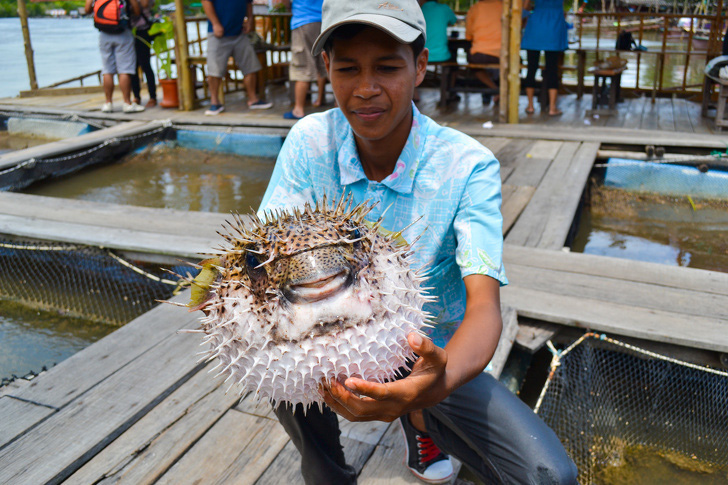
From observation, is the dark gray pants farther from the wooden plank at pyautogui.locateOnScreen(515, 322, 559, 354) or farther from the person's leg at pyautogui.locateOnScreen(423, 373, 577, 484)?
the wooden plank at pyautogui.locateOnScreen(515, 322, 559, 354)

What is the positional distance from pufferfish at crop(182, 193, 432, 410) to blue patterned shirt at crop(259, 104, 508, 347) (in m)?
0.47

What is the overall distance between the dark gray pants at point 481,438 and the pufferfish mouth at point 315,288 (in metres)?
0.69

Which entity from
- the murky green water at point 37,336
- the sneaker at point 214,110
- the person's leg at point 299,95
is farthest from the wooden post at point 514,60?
the murky green water at point 37,336

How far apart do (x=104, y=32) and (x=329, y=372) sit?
26.6 ft

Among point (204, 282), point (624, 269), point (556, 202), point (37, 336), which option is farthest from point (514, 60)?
point (204, 282)

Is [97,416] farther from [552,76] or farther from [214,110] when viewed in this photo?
[552,76]

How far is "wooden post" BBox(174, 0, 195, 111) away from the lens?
7.98 metres

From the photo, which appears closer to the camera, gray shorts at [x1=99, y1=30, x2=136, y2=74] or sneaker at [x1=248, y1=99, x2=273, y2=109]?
gray shorts at [x1=99, y1=30, x2=136, y2=74]

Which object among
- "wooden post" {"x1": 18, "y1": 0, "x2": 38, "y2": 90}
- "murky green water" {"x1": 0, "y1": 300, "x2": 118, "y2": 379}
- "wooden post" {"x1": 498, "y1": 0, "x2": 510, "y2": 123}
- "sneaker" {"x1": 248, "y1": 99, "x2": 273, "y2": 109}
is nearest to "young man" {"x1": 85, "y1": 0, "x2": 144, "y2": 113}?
"sneaker" {"x1": 248, "y1": 99, "x2": 273, "y2": 109}

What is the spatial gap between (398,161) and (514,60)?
5.88 meters

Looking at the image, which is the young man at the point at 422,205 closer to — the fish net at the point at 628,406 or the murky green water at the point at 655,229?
the fish net at the point at 628,406

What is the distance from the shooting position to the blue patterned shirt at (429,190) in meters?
1.62

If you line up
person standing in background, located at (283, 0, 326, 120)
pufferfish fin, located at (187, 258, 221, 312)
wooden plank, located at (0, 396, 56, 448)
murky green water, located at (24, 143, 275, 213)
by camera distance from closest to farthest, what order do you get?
pufferfish fin, located at (187, 258, 221, 312) → wooden plank, located at (0, 396, 56, 448) → murky green water, located at (24, 143, 275, 213) → person standing in background, located at (283, 0, 326, 120)

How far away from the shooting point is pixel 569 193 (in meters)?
4.93
